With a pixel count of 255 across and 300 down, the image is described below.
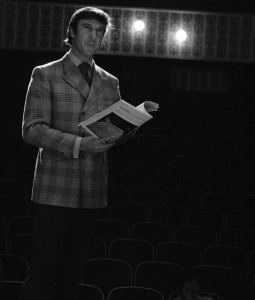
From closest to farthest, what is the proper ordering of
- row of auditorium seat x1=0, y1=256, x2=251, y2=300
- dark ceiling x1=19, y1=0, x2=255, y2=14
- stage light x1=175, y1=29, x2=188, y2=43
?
row of auditorium seat x1=0, y1=256, x2=251, y2=300
dark ceiling x1=19, y1=0, x2=255, y2=14
stage light x1=175, y1=29, x2=188, y2=43

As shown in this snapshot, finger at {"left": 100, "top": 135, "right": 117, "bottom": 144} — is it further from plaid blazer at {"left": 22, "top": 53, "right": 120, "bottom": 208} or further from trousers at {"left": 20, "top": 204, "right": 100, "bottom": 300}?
trousers at {"left": 20, "top": 204, "right": 100, "bottom": 300}

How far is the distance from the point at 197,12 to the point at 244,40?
1024mm

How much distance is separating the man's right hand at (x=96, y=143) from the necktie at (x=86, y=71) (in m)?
0.25

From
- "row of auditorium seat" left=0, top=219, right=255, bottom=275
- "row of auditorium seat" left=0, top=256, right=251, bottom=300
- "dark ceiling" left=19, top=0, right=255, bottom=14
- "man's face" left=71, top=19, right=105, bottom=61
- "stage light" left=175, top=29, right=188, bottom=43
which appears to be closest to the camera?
"man's face" left=71, top=19, right=105, bottom=61

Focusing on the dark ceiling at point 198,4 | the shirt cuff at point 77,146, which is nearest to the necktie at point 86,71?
the shirt cuff at point 77,146

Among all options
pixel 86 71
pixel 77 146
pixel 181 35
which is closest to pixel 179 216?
pixel 86 71

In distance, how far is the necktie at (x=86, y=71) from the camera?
2.05 metres

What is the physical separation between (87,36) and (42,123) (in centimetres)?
35

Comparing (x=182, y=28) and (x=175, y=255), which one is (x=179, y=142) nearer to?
(x=182, y=28)

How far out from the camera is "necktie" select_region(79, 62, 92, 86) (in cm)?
205

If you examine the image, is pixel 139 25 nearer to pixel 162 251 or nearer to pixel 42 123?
pixel 162 251

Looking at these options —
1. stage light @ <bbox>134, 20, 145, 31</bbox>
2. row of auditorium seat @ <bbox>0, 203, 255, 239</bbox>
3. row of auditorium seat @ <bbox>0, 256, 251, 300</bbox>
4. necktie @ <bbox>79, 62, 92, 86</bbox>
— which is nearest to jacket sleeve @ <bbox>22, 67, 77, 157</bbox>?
necktie @ <bbox>79, 62, 92, 86</bbox>

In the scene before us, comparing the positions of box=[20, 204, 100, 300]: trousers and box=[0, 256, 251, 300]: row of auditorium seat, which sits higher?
box=[20, 204, 100, 300]: trousers

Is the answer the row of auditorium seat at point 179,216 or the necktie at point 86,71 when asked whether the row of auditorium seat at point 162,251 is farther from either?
the necktie at point 86,71
